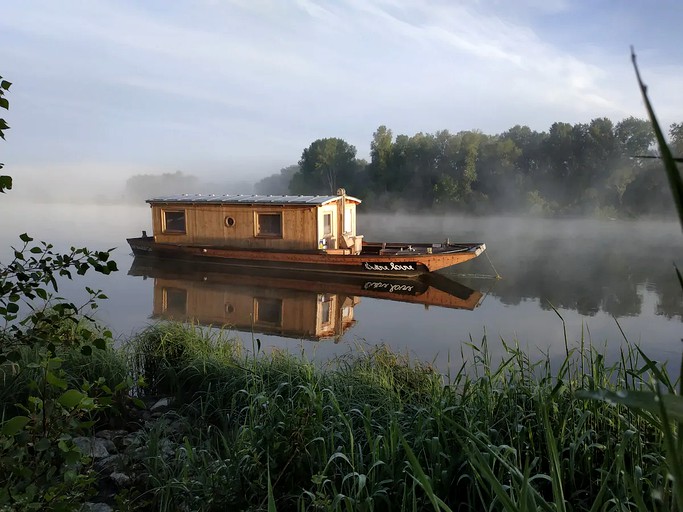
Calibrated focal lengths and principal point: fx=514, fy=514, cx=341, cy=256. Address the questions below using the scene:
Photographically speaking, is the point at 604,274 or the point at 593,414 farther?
the point at 604,274

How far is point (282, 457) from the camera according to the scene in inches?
92.0

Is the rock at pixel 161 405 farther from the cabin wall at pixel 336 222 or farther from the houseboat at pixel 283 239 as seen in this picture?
the cabin wall at pixel 336 222

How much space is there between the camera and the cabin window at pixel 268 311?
8820mm

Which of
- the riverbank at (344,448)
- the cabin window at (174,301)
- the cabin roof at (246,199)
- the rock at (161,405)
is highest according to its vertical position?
the cabin roof at (246,199)

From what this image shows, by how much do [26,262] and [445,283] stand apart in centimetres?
1132

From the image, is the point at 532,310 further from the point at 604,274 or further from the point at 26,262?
the point at 26,262

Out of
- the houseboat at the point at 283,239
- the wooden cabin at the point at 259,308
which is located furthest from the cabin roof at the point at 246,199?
the wooden cabin at the point at 259,308

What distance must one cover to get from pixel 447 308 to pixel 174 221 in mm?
8841

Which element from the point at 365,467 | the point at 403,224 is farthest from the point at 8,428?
the point at 403,224

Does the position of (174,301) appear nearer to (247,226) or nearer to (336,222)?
(247,226)

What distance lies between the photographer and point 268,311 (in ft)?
31.3

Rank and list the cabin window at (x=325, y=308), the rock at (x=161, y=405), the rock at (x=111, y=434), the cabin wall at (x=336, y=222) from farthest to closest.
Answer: the cabin wall at (x=336, y=222) < the cabin window at (x=325, y=308) < the rock at (x=161, y=405) < the rock at (x=111, y=434)

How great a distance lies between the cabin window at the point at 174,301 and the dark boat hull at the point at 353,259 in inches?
87.7

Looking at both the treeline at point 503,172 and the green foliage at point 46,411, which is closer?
the green foliage at point 46,411
